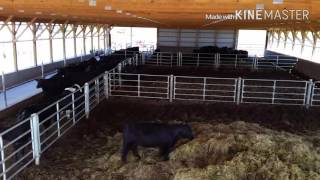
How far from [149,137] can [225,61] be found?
12.6 meters

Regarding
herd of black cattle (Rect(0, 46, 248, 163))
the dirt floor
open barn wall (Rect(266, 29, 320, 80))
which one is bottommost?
the dirt floor

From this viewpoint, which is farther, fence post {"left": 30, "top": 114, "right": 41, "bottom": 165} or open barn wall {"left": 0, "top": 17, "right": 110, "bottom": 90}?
open barn wall {"left": 0, "top": 17, "right": 110, "bottom": 90}

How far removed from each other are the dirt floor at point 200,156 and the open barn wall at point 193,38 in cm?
1541

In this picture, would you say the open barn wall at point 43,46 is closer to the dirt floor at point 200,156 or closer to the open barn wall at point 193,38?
the open barn wall at point 193,38

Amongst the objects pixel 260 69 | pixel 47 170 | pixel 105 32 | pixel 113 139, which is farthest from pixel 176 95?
pixel 105 32

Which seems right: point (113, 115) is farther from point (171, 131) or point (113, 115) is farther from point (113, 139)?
point (171, 131)

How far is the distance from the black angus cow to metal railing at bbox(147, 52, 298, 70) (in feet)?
37.6

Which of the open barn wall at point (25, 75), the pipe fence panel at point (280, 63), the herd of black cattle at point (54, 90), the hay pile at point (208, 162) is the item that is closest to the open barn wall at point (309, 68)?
the pipe fence panel at point (280, 63)

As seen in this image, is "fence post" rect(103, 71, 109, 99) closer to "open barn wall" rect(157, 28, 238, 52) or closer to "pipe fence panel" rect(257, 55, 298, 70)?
"pipe fence panel" rect(257, 55, 298, 70)

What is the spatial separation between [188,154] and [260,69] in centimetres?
1158

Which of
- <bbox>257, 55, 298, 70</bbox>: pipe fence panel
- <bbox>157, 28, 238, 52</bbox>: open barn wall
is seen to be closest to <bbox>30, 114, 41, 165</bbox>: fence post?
<bbox>257, 55, 298, 70</bbox>: pipe fence panel

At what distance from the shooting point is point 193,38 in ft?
72.5

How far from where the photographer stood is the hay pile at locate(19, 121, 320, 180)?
167 inches

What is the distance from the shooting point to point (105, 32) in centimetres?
2377
